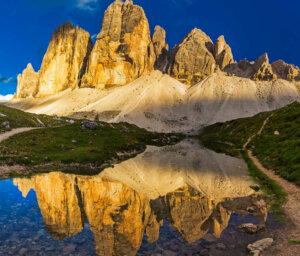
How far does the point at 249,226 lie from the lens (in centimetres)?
1123

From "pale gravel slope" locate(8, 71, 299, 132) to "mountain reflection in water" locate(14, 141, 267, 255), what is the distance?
10541 centimetres

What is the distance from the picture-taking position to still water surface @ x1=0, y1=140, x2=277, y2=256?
9.91 metres

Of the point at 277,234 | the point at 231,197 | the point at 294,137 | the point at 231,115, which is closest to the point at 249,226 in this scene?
the point at 277,234

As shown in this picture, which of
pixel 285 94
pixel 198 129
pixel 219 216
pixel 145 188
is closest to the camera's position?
pixel 219 216

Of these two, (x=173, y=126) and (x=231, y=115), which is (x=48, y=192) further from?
(x=231, y=115)

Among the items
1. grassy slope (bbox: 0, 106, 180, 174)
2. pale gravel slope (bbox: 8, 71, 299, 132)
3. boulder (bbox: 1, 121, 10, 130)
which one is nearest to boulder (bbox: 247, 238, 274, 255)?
grassy slope (bbox: 0, 106, 180, 174)

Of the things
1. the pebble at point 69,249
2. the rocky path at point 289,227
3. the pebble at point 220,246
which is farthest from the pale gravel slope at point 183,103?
the pebble at point 69,249

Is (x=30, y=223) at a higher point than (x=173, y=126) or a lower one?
lower

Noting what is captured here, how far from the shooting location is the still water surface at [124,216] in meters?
9.91

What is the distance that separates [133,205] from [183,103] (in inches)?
5796

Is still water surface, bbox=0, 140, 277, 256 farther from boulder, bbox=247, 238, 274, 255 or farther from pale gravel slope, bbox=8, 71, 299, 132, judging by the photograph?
pale gravel slope, bbox=8, 71, 299, 132

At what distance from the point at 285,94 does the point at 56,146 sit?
567 ft

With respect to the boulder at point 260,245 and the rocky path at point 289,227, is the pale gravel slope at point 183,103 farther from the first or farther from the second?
the boulder at point 260,245

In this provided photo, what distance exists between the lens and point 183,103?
158000 mm
